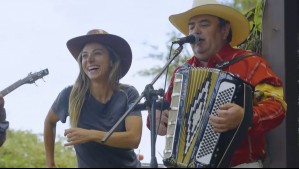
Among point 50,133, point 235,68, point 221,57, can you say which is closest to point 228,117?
point 235,68

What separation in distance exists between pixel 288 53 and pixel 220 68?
0.65 metres

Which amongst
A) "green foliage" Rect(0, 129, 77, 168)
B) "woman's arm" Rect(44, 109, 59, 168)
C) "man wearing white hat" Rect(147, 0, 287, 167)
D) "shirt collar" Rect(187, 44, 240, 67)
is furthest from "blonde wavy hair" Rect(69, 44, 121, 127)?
"green foliage" Rect(0, 129, 77, 168)

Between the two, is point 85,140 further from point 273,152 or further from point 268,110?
point 273,152

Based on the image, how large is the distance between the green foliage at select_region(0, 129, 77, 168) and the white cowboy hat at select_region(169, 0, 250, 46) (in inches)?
209

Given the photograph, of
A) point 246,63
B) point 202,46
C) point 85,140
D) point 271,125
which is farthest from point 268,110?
point 85,140

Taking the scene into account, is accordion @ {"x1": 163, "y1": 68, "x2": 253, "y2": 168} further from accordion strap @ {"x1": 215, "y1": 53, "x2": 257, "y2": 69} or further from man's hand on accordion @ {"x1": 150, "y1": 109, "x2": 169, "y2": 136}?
accordion strap @ {"x1": 215, "y1": 53, "x2": 257, "y2": 69}

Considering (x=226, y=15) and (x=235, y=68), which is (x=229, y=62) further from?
(x=226, y=15)

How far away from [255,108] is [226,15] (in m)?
0.78

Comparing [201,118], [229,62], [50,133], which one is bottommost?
[50,133]

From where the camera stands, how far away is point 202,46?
393cm

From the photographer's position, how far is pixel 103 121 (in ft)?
12.6

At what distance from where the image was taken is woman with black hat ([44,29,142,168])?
370 centimetres

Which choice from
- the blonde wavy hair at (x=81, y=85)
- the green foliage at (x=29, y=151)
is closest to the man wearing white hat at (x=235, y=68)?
the blonde wavy hair at (x=81, y=85)

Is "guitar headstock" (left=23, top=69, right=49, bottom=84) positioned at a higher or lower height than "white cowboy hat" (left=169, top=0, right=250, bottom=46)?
lower
